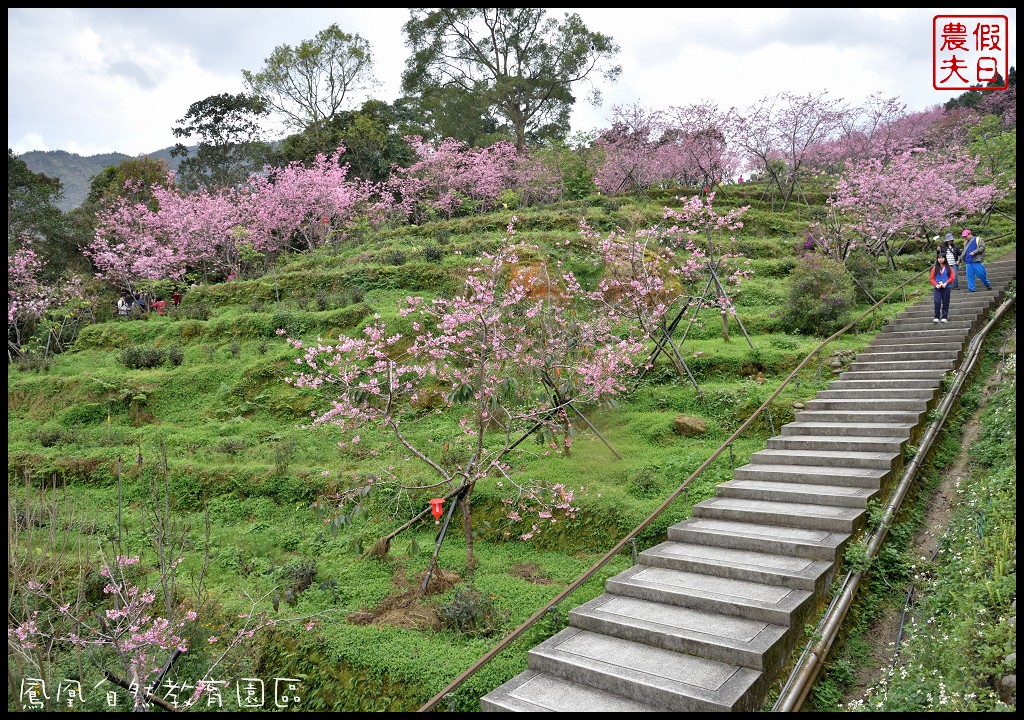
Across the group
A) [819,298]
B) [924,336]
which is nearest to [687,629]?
[924,336]

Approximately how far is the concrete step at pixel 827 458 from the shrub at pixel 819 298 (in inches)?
260

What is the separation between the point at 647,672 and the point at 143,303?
81.9 feet

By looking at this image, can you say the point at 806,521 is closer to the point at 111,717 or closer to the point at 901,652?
the point at 901,652

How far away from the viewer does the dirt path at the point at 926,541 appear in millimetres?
5953

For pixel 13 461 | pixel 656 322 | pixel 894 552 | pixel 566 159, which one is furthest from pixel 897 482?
pixel 566 159

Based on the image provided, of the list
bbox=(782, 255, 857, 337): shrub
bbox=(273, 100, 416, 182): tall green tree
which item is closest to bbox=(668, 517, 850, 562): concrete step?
bbox=(782, 255, 857, 337): shrub

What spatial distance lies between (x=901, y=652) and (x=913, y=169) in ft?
74.7

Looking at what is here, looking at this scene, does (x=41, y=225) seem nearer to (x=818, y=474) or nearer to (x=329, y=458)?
(x=329, y=458)

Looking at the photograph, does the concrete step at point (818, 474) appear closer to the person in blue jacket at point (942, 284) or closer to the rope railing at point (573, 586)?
the rope railing at point (573, 586)

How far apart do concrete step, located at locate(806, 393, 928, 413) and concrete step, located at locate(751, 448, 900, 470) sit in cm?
157

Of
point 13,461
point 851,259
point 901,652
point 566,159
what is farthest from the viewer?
point 566,159

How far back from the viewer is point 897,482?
822 centimetres

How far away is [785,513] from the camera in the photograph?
25.5 ft

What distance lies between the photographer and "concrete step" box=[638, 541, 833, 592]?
655cm
